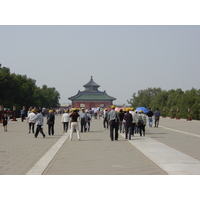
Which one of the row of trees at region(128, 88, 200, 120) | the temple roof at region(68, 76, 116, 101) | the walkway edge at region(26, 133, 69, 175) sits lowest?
the walkway edge at region(26, 133, 69, 175)

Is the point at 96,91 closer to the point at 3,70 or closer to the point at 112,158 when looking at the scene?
the point at 3,70

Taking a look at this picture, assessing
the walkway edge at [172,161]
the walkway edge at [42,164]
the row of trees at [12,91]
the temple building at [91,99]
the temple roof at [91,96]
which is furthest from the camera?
the temple roof at [91,96]

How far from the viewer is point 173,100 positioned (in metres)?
66.9

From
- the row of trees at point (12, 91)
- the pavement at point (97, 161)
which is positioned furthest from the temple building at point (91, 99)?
the pavement at point (97, 161)

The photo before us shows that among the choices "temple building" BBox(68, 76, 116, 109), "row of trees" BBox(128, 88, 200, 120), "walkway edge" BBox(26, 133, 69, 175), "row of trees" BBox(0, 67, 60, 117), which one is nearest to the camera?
"walkway edge" BBox(26, 133, 69, 175)

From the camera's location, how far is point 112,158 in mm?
10812

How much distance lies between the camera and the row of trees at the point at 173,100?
52372 mm

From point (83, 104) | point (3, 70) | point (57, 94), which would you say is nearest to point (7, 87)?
point (3, 70)

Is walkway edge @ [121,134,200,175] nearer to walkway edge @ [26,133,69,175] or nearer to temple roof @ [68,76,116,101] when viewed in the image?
walkway edge @ [26,133,69,175]

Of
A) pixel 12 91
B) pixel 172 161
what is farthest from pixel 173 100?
pixel 172 161

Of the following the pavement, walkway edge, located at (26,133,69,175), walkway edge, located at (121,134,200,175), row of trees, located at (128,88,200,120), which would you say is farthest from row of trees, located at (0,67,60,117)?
walkway edge, located at (121,134,200,175)

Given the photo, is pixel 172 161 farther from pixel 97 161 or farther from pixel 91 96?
pixel 91 96

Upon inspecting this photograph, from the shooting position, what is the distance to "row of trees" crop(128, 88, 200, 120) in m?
52.4

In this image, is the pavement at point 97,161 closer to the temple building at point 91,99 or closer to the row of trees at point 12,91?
the row of trees at point 12,91
